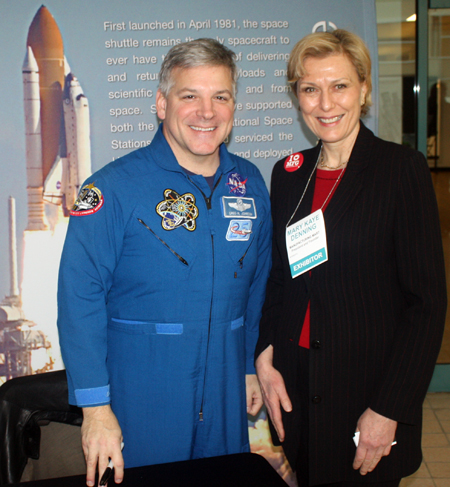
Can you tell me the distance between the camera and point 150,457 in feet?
5.32

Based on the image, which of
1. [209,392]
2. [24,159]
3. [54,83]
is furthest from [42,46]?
[209,392]

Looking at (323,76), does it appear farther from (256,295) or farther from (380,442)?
(380,442)

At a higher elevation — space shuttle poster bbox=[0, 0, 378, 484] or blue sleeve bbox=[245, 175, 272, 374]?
space shuttle poster bbox=[0, 0, 378, 484]

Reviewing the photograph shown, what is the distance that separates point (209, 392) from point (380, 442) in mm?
560

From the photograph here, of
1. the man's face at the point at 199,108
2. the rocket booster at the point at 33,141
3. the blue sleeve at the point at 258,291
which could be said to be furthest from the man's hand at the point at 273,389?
the rocket booster at the point at 33,141

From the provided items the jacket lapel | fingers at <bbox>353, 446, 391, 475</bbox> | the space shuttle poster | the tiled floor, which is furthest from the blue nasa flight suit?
the tiled floor

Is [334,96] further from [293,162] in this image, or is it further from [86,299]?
[86,299]

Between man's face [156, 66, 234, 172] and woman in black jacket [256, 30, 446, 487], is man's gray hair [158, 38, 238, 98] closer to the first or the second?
man's face [156, 66, 234, 172]

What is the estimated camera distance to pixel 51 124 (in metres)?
2.46

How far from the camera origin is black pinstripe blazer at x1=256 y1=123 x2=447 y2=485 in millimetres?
1356

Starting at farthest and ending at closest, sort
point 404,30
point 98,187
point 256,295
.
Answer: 1. point 404,30
2. point 256,295
3. point 98,187

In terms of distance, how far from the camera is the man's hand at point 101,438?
1.41 metres

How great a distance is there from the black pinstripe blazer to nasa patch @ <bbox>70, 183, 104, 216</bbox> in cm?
63

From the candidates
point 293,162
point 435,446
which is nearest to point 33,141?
point 293,162
